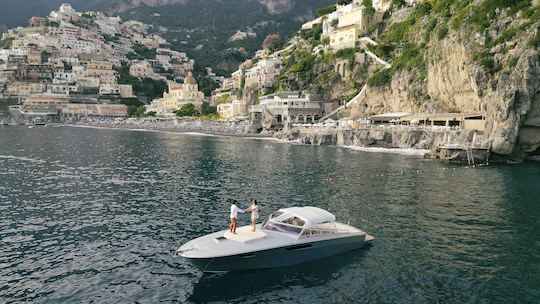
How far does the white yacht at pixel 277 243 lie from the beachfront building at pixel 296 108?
99.8 m

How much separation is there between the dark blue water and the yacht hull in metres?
0.44

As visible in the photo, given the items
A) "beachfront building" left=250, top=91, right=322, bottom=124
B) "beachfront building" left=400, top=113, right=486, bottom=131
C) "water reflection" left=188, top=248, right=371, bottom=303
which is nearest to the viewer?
"water reflection" left=188, top=248, right=371, bottom=303

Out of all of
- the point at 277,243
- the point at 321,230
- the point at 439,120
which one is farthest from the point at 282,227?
Result: the point at 439,120

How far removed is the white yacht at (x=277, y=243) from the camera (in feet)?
65.9

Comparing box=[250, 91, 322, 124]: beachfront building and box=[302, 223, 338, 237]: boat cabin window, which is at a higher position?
box=[250, 91, 322, 124]: beachfront building

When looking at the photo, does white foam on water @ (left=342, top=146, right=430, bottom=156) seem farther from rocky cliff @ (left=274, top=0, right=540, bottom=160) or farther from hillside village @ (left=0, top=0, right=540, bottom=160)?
rocky cliff @ (left=274, top=0, right=540, bottom=160)

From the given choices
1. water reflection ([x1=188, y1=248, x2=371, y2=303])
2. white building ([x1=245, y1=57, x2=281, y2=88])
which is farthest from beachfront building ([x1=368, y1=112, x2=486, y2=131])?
white building ([x1=245, y1=57, x2=281, y2=88])

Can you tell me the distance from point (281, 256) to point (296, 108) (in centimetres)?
10440

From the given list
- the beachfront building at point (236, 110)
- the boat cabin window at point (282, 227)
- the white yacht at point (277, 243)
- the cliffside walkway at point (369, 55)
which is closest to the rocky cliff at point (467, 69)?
the cliffside walkway at point (369, 55)

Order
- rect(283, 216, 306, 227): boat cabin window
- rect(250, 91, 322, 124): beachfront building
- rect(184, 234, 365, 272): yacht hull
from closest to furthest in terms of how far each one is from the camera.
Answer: rect(184, 234, 365, 272): yacht hull < rect(283, 216, 306, 227): boat cabin window < rect(250, 91, 322, 124): beachfront building

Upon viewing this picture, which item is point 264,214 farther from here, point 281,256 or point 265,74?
point 265,74

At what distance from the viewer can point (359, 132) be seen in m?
89.4

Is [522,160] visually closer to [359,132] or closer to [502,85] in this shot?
[502,85]

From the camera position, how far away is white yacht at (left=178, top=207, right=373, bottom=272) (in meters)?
20.1
